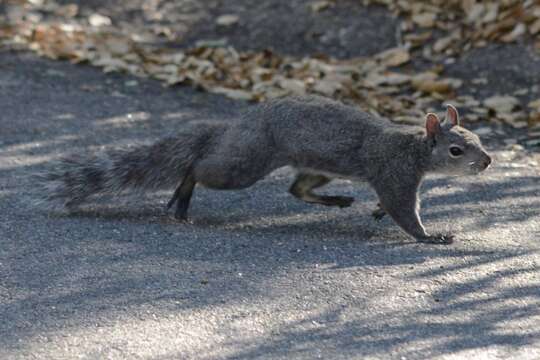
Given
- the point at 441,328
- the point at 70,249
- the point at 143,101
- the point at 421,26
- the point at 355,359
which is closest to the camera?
the point at 355,359

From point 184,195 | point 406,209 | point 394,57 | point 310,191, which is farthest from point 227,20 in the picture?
point 406,209

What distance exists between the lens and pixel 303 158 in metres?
6.49

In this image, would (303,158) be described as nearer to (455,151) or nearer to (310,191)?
(310,191)

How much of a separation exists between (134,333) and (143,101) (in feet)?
15.7

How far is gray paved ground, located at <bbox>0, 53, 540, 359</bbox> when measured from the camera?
187 inches

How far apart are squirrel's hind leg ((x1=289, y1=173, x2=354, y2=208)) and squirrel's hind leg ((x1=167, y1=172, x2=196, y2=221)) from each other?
2.36ft

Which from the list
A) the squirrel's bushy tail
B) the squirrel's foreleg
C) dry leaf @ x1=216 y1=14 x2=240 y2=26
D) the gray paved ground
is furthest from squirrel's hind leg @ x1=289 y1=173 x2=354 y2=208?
dry leaf @ x1=216 y1=14 x2=240 y2=26

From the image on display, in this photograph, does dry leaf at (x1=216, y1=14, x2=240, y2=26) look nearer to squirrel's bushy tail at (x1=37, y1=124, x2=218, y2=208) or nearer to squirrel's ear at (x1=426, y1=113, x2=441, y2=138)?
squirrel's bushy tail at (x1=37, y1=124, x2=218, y2=208)

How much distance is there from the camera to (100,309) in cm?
505

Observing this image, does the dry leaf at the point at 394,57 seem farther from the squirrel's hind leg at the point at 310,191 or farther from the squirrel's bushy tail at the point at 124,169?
the squirrel's bushy tail at the point at 124,169

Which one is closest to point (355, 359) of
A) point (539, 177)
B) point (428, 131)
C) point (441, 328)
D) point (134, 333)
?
point (441, 328)

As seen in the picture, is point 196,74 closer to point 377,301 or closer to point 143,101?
point 143,101

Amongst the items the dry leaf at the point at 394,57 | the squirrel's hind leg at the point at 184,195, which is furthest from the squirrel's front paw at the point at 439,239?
the dry leaf at the point at 394,57

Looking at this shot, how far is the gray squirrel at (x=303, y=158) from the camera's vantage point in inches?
253
